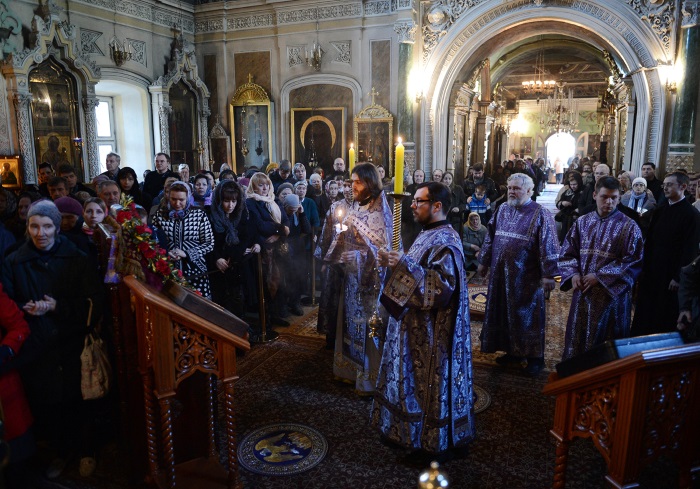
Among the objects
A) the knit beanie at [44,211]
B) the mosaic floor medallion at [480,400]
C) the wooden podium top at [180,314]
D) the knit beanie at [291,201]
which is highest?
the knit beanie at [44,211]

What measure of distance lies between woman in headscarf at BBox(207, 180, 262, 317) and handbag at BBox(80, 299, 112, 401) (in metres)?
1.89

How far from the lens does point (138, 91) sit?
37.9 ft

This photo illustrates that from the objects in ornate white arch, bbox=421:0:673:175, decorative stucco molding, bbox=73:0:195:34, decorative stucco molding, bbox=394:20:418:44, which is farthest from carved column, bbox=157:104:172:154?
ornate white arch, bbox=421:0:673:175

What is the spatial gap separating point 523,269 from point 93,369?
335 cm

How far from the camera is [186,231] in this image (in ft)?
14.6

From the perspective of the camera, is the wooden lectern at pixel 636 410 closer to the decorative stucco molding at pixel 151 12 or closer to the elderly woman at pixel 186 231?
the elderly woman at pixel 186 231

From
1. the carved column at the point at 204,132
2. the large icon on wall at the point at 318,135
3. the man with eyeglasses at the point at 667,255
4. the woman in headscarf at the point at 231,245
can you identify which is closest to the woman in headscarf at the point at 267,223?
the woman in headscarf at the point at 231,245

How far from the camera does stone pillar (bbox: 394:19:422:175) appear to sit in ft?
34.7

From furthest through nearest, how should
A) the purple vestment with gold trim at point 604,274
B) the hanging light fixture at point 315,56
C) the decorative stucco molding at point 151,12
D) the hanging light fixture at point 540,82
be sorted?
the hanging light fixture at point 540,82 < the hanging light fixture at point 315,56 < the decorative stucco molding at point 151,12 < the purple vestment with gold trim at point 604,274

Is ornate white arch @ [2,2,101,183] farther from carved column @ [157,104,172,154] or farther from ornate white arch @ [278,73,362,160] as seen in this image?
ornate white arch @ [278,73,362,160]

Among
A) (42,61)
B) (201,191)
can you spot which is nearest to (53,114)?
(42,61)

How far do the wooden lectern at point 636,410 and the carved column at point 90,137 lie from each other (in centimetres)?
1004

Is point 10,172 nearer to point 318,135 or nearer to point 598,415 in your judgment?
point 318,135

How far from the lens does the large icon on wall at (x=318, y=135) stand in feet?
39.2
